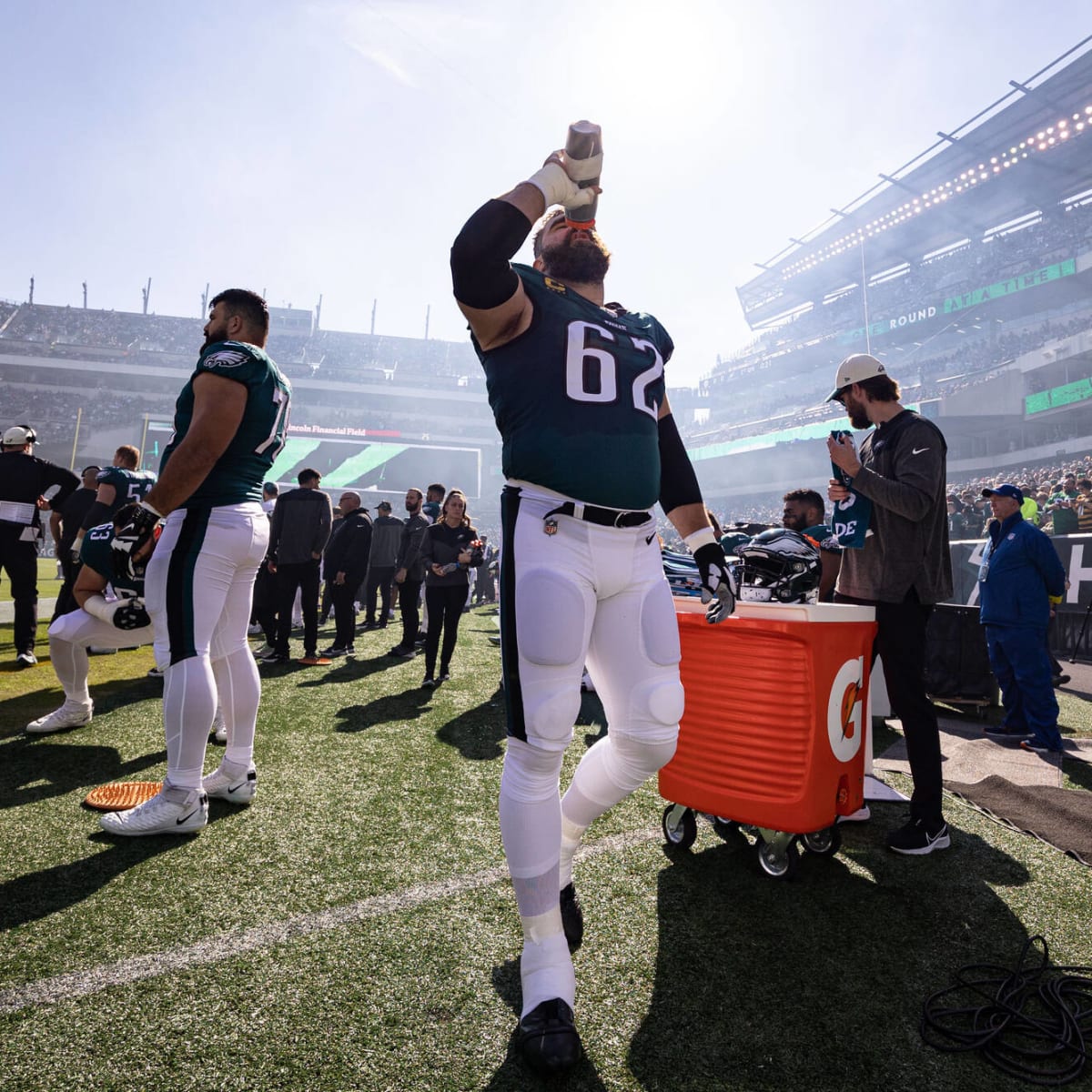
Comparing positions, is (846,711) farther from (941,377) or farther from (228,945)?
(941,377)

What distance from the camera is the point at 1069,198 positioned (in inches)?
1666

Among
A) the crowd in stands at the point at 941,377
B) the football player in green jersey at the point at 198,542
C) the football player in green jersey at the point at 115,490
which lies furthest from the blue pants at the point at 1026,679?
the crowd in stands at the point at 941,377

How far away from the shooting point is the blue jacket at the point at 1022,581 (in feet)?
17.3

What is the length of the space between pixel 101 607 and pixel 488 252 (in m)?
3.37

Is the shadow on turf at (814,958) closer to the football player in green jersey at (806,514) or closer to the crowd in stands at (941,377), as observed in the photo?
the football player in green jersey at (806,514)

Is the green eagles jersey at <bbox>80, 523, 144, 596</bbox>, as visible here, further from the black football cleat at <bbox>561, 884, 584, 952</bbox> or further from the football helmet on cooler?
the football helmet on cooler

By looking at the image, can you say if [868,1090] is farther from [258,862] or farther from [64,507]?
[64,507]

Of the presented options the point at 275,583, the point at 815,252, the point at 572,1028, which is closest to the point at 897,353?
the point at 815,252

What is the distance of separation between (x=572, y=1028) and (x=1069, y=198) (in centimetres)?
5621

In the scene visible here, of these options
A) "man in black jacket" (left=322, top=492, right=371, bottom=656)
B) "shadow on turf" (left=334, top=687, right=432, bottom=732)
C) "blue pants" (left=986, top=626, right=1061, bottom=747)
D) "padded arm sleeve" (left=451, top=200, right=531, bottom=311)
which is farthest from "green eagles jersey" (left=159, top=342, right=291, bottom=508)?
"blue pants" (left=986, top=626, right=1061, bottom=747)

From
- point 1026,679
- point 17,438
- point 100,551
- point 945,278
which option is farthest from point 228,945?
point 945,278

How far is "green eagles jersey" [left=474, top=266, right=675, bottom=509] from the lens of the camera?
5.93 ft

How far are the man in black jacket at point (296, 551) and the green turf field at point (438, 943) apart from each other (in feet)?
11.3

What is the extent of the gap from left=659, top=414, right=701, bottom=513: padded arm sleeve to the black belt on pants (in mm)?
428
